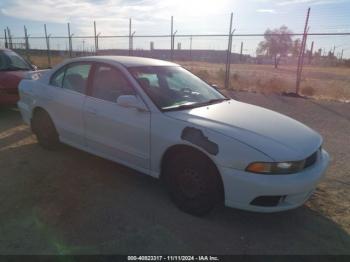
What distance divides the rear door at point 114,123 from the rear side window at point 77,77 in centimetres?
20

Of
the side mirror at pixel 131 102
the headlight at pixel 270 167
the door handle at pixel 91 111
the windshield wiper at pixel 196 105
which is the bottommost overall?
the headlight at pixel 270 167

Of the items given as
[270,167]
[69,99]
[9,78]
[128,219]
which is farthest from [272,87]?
[128,219]

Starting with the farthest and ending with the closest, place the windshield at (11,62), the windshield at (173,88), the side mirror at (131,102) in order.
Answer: the windshield at (11,62) < the windshield at (173,88) < the side mirror at (131,102)

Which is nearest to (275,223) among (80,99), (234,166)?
(234,166)

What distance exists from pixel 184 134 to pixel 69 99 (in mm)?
2087

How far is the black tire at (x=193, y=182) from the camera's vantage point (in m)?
3.36

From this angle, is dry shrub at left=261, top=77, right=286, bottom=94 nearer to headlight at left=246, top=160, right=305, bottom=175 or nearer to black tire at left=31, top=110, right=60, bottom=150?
black tire at left=31, top=110, right=60, bottom=150

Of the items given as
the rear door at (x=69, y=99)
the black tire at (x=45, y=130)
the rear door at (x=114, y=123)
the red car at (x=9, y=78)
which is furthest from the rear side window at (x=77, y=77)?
the red car at (x=9, y=78)

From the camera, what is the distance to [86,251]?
2.97m

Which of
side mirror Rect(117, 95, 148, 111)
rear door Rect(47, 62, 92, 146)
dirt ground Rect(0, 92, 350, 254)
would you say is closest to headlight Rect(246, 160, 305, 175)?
dirt ground Rect(0, 92, 350, 254)

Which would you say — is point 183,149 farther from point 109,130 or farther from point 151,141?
point 109,130

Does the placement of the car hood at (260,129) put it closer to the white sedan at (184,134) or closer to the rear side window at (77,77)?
the white sedan at (184,134)

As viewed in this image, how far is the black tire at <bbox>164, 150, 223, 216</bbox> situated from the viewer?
11.0 feet

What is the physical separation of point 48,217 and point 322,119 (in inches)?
280
